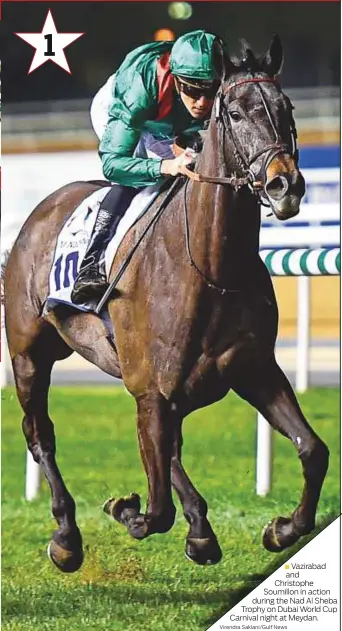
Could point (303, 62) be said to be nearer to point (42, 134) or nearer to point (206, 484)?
point (42, 134)

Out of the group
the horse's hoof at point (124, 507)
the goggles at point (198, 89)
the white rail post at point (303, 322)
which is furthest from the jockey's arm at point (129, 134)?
the white rail post at point (303, 322)

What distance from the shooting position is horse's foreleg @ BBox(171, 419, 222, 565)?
12.1 ft

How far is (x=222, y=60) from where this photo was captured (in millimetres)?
3299

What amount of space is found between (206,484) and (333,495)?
627 mm

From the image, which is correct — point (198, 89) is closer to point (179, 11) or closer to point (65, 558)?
point (65, 558)

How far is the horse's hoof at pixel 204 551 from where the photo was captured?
3.70 meters

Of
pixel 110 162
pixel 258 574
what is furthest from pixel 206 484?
pixel 110 162

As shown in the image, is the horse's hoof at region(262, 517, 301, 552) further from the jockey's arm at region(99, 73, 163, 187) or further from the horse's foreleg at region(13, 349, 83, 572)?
the jockey's arm at region(99, 73, 163, 187)

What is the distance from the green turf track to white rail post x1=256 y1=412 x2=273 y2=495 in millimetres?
46

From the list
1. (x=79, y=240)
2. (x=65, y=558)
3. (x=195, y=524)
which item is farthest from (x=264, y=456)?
(x=79, y=240)

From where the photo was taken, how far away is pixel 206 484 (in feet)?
18.7

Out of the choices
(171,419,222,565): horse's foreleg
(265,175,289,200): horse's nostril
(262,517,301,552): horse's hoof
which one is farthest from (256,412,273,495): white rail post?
(265,175,289,200): horse's nostril

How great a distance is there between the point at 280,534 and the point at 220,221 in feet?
2.80

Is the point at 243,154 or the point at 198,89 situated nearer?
the point at 243,154
